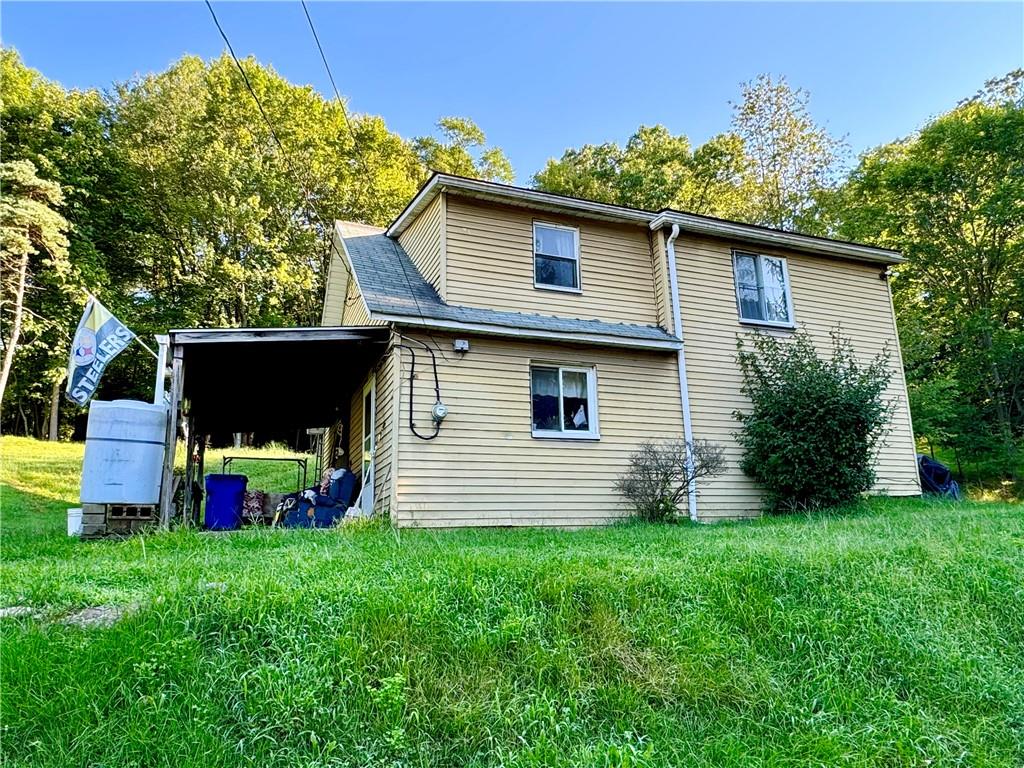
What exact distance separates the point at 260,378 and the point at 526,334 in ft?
15.6

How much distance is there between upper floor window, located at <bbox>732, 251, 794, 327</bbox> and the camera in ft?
34.9

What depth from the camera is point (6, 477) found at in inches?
607

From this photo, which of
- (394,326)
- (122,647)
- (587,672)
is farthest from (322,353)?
(587,672)

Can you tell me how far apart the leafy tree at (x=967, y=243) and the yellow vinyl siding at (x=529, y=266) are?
10540mm

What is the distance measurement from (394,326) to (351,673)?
557 cm

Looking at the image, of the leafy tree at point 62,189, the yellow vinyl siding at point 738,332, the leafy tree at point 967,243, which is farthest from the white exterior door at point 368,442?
the leafy tree at point 62,189

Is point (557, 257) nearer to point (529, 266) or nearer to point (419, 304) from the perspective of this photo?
point (529, 266)

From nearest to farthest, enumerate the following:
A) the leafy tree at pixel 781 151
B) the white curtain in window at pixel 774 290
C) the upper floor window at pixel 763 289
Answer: the upper floor window at pixel 763 289, the white curtain in window at pixel 774 290, the leafy tree at pixel 781 151

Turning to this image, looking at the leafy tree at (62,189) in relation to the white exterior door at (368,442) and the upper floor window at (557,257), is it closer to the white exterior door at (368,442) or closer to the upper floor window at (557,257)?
the white exterior door at (368,442)

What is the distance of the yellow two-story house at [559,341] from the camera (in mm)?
8250

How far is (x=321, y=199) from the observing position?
2378cm

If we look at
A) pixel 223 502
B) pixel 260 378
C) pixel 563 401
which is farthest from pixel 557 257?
pixel 223 502

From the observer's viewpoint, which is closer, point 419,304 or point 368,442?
point 419,304

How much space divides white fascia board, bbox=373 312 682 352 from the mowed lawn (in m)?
3.64
